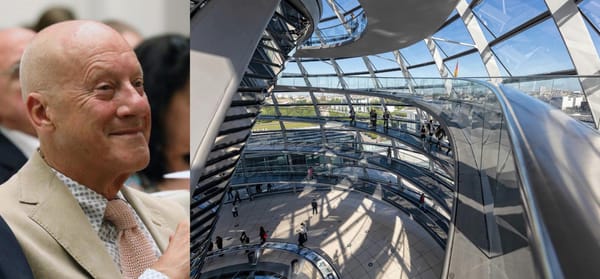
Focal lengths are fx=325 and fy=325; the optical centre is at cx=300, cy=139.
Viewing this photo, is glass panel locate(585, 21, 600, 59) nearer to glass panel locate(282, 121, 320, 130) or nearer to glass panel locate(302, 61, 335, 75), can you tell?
glass panel locate(282, 121, 320, 130)

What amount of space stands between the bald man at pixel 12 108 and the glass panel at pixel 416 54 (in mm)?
22026

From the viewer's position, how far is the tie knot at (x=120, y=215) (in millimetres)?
2049

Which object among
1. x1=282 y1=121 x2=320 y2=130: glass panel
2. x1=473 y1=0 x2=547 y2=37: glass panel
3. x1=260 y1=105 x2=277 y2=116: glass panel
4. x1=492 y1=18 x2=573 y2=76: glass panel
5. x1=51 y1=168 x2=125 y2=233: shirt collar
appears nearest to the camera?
x1=51 y1=168 x2=125 y2=233: shirt collar

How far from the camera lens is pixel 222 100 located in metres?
3.72

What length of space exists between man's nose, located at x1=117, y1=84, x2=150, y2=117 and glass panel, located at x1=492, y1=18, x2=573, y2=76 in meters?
13.4

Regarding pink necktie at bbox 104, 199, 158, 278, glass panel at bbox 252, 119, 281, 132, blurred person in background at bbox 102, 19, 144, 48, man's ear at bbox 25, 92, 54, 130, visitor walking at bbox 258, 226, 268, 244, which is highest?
blurred person in background at bbox 102, 19, 144, 48

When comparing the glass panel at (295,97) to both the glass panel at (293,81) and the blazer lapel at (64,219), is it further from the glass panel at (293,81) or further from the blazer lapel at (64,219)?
the blazer lapel at (64,219)

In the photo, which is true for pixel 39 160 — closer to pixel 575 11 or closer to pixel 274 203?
pixel 575 11

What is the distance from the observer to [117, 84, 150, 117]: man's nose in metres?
1.94

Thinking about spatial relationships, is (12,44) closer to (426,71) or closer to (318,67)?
(426,71)

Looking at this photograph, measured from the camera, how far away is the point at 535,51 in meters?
13.9

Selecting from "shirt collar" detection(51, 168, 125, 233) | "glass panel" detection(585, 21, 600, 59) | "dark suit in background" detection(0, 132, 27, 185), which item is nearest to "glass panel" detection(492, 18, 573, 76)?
"glass panel" detection(585, 21, 600, 59)

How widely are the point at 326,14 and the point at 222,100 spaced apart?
22005mm

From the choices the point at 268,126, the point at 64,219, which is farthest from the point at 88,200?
the point at 268,126
